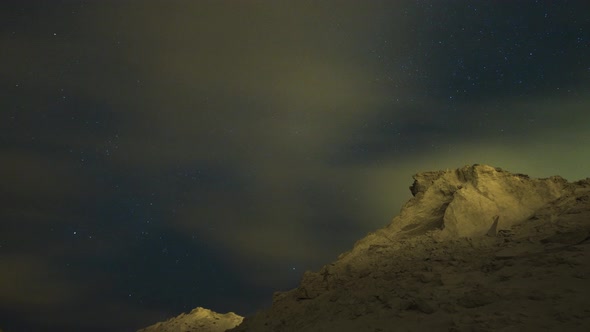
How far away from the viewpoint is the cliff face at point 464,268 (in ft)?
44.0

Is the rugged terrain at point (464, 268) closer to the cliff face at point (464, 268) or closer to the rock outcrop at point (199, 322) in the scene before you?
the cliff face at point (464, 268)

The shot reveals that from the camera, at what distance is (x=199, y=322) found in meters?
39.2

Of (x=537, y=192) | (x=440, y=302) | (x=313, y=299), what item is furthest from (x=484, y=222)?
(x=313, y=299)

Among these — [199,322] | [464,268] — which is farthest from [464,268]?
[199,322]

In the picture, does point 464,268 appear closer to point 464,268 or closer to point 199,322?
point 464,268

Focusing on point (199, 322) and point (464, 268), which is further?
point (199, 322)

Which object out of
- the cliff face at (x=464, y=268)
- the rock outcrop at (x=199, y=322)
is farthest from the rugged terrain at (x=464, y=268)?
the rock outcrop at (x=199, y=322)

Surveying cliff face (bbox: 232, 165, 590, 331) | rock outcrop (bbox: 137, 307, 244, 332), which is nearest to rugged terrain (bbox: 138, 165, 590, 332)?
cliff face (bbox: 232, 165, 590, 331)

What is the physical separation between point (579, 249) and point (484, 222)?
470 centimetres

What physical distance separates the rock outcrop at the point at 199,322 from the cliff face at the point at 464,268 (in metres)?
17.2

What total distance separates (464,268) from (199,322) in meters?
27.7

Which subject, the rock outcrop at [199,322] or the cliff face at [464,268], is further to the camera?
the rock outcrop at [199,322]

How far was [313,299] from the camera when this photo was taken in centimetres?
2047

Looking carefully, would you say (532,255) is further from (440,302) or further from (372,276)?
(372,276)
